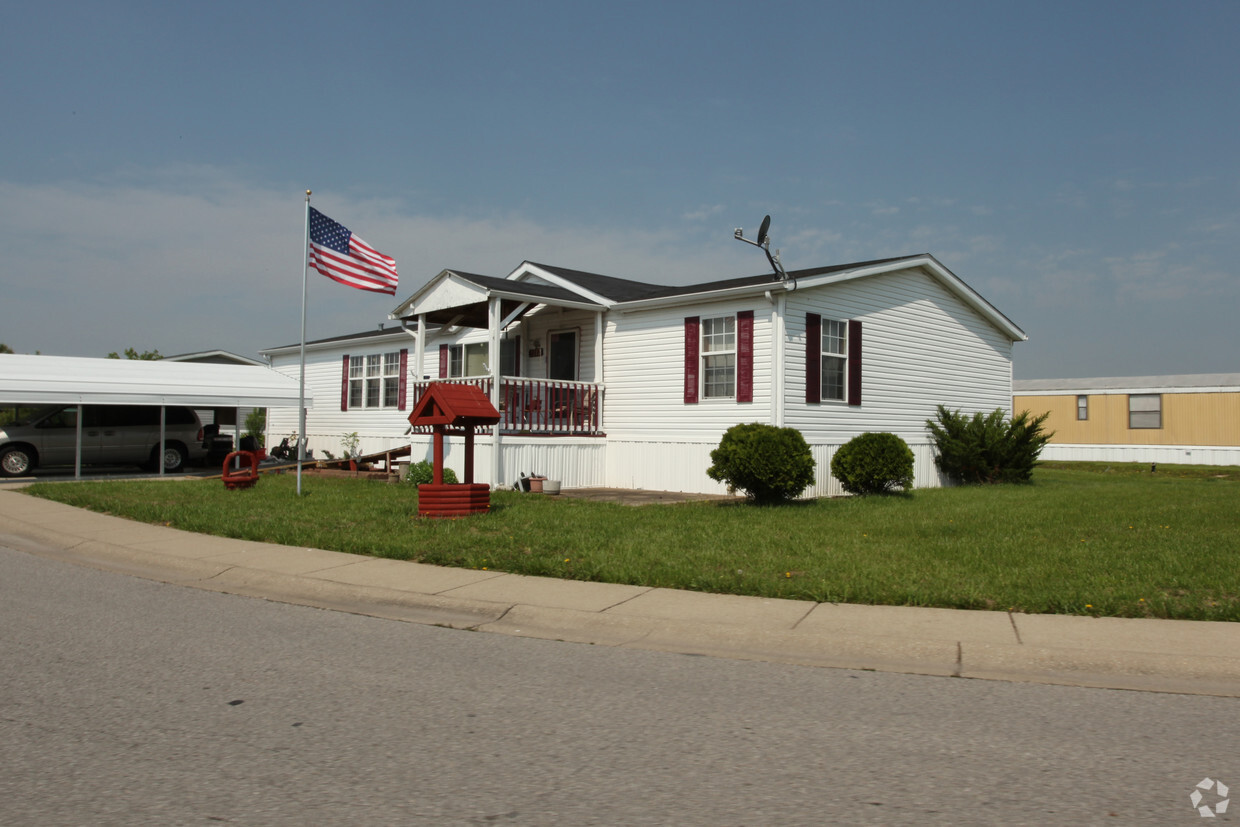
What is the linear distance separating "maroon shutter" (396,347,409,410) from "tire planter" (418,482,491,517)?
43.1 feet

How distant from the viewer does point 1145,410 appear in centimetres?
3294

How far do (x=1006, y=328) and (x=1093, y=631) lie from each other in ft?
55.8

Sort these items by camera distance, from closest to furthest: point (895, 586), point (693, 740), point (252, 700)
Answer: point (693, 740) → point (252, 700) → point (895, 586)

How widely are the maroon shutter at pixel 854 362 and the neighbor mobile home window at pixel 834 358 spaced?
7 centimetres

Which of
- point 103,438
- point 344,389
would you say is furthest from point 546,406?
point 103,438

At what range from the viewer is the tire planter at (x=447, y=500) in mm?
11867

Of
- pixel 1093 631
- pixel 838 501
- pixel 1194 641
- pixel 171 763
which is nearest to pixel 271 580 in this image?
pixel 171 763

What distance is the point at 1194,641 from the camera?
600 centimetres

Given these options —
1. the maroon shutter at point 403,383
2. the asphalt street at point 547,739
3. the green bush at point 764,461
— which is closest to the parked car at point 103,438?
the maroon shutter at point 403,383

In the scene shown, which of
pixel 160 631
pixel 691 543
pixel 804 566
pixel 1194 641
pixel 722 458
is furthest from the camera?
pixel 722 458

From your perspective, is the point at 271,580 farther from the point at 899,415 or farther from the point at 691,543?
the point at 899,415

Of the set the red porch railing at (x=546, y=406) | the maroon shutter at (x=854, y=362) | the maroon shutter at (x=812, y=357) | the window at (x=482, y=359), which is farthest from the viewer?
the window at (x=482, y=359)
